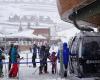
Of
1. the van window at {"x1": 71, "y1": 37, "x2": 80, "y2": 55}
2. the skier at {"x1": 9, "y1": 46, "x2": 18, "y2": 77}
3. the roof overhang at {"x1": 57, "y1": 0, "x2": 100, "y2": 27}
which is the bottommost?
the skier at {"x1": 9, "y1": 46, "x2": 18, "y2": 77}

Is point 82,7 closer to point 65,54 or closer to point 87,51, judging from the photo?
point 87,51

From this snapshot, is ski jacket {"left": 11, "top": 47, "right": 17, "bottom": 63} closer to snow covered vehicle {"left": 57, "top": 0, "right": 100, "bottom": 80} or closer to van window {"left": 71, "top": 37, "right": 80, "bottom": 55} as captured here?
van window {"left": 71, "top": 37, "right": 80, "bottom": 55}

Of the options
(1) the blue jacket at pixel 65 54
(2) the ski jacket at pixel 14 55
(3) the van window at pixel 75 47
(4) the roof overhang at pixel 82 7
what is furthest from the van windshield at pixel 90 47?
(2) the ski jacket at pixel 14 55

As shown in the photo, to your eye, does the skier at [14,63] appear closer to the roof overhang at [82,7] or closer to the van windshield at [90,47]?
the roof overhang at [82,7]

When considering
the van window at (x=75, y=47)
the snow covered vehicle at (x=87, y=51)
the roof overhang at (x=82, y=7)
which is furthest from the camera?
the van window at (x=75, y=47)

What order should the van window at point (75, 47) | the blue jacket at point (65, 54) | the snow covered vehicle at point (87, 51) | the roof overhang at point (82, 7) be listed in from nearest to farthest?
1. the roof overhang at point (82, 7)
2. the snow covered vehicle at point (87, 51)
3. the van window at point (75, 47)
4. the blue jacket at point (65, 54)

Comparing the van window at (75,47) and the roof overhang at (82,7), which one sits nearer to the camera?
the roof overhang at (82,7)

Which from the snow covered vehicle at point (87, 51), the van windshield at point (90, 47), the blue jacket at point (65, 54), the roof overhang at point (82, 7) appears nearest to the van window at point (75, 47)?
the snow covered vehicle at point (87, 51)

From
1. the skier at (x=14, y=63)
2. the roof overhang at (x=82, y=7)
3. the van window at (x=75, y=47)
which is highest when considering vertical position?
the roof overhang at (x=82, y=7)

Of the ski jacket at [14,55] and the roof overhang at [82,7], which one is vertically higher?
the roof overhang at [82,7]

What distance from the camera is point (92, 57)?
13430 mm

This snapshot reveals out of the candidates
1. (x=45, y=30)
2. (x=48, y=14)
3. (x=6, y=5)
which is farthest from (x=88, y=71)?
(x=6, y=5)

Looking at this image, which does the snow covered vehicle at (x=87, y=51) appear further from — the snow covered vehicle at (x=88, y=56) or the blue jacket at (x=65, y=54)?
the blue jacket at (x=65, y=54)

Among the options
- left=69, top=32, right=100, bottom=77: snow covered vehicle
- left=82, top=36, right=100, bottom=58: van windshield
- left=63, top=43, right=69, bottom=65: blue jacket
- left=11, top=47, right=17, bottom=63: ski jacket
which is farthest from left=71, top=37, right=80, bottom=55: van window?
left=11, top=47, right=17, bottom=63: ski jacket
